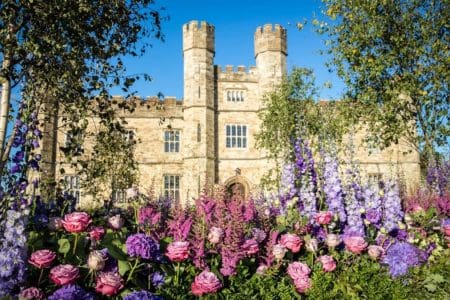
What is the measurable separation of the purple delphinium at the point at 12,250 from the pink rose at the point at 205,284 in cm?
129

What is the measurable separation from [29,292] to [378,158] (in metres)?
25.6

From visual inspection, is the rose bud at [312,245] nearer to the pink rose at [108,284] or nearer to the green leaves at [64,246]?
the pink rose at [108,284]

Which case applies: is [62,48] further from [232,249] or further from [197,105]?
[197,105]

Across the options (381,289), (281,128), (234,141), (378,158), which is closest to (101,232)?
(381,289)

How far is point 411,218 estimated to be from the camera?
485 cm

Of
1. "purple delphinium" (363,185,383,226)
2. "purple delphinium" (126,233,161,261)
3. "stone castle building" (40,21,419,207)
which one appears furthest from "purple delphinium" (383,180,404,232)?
"stone castle building" (40,21,419,207)

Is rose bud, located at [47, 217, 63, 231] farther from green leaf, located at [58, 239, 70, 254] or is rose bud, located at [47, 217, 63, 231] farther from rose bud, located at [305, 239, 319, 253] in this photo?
rose bud, located at [305, 239, 319, 253]

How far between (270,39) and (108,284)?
24253 mm

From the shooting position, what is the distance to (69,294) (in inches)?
109

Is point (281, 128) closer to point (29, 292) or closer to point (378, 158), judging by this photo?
point (378, 158)

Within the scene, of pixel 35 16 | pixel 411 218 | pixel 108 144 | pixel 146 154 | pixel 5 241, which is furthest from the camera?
Result: pixel 146 154

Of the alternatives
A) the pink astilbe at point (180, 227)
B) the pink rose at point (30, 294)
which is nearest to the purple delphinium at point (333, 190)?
the pink astilbe at point (180, 227)

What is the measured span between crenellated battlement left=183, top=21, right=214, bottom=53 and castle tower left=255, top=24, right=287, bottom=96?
3054 mm

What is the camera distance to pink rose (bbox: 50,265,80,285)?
9.59ft
